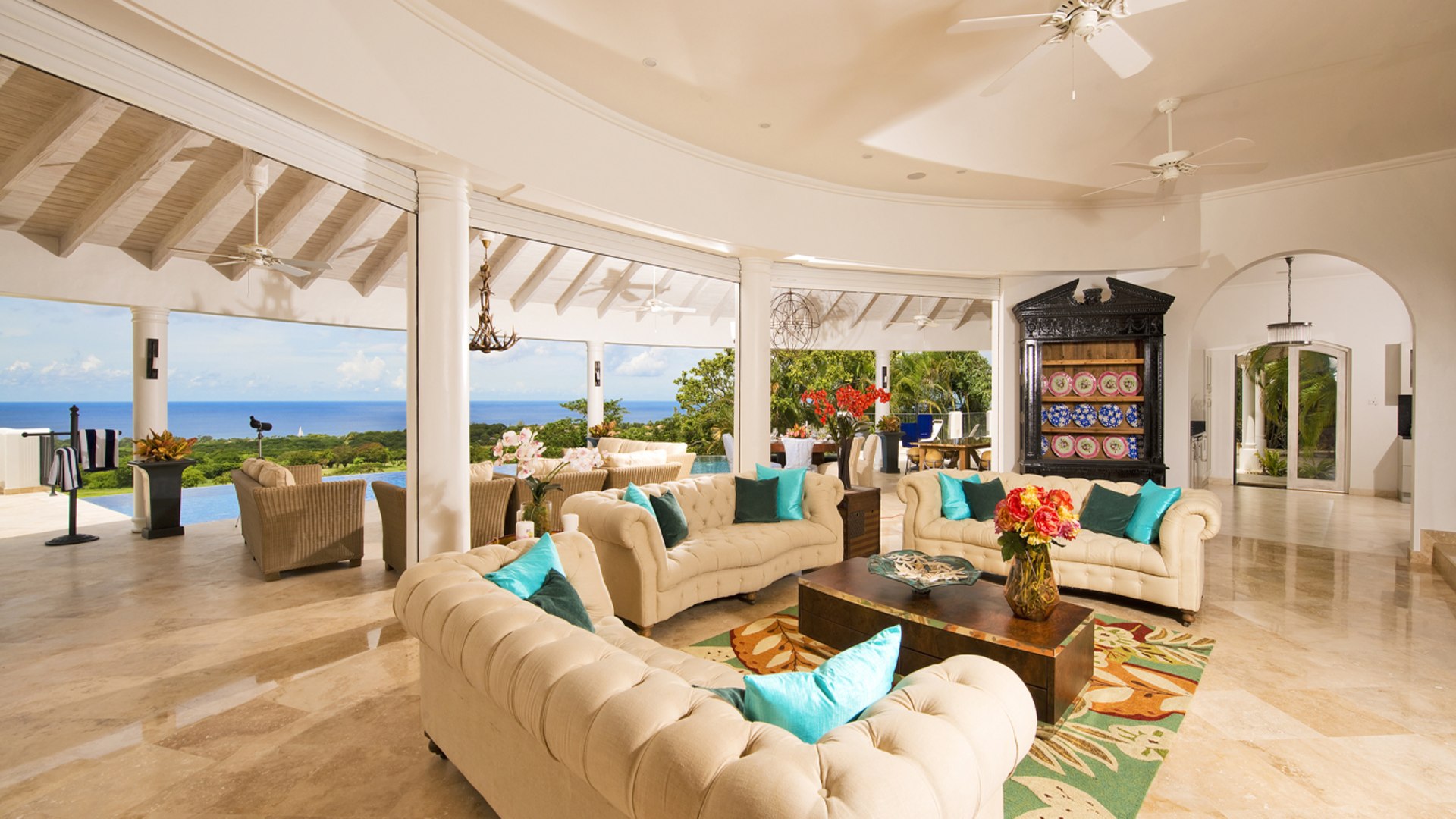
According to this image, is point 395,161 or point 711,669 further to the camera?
point 395,161

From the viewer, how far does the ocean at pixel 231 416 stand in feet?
35.5

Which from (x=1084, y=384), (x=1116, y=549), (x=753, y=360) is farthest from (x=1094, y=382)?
(x=753, y=360)

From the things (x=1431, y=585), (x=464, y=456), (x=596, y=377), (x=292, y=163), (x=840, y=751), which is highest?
(x=292, y=163)

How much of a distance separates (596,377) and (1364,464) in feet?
35.8

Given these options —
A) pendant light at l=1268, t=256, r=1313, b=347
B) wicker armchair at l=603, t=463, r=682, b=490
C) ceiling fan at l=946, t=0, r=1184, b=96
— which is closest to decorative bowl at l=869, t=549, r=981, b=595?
ceiling fan at l=946, t=0, r=1184, b=96

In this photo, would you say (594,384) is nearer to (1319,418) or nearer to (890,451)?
(890,451)

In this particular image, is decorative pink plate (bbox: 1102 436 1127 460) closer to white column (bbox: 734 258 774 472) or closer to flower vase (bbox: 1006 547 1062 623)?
white column (bbox: 734 258 774 472)

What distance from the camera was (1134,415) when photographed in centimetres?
649

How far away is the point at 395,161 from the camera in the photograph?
3826mm

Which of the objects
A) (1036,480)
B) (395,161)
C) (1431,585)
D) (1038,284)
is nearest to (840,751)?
(395,161)

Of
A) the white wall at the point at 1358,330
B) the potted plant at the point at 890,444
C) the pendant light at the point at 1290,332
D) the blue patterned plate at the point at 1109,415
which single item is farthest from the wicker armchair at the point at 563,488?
the pendant light at the point at 1290,332

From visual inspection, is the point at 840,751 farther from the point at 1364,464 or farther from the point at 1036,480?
the point at 1364,464

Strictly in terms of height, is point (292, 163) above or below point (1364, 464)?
above

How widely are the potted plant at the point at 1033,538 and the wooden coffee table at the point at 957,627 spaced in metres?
0.09
